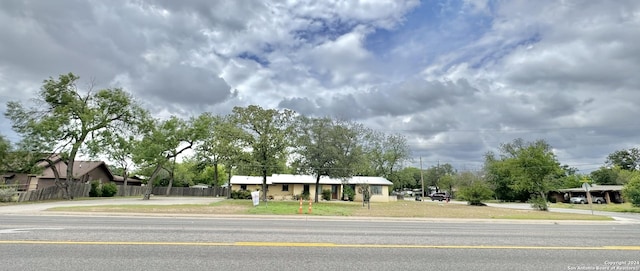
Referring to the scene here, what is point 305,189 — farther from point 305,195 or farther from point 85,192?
point 85,192

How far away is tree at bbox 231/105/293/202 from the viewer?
34.6 m

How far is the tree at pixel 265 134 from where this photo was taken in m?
34.6

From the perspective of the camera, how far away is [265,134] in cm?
3491

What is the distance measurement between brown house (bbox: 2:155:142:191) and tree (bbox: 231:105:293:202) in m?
24.2

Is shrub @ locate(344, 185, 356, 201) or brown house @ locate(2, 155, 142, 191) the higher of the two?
brown house @ locate(2, 155, 142, 191)

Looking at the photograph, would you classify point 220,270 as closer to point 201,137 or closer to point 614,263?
point 614,263

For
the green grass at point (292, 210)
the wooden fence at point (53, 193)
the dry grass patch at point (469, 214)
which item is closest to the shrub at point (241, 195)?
the wooden fence at point (53, 193)

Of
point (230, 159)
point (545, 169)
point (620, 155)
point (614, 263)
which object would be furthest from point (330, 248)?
point (620, 155)

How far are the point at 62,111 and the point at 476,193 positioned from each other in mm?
48904

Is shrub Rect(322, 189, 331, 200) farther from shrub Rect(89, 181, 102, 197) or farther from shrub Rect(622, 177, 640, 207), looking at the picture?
shrub Rect(622, 177, 640, 207)

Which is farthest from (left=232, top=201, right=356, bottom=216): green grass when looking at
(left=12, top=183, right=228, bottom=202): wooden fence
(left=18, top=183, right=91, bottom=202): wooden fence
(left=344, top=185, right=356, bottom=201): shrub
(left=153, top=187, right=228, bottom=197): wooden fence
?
(left=153, top=187, right=228, bottom=197): wooden fence

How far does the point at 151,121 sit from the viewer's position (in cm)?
4356

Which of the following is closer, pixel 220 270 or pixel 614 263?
pixel 220 270

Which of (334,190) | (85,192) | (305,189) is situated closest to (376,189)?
(334,190)
